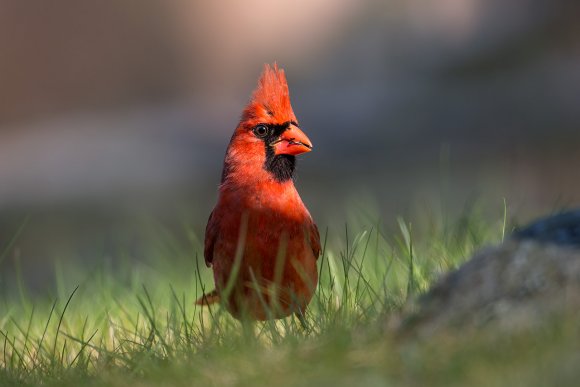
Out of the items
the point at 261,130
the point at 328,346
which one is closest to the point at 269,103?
the point at 261,130

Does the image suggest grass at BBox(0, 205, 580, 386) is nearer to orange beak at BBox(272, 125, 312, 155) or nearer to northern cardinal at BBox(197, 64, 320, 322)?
northern cardinal at BBox(197, 64, 320, 322)

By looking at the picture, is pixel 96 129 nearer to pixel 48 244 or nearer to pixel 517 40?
pixel 48 244

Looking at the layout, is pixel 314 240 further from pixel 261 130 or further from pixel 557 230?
pixel 557 230

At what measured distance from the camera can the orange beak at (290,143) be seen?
3.95 m

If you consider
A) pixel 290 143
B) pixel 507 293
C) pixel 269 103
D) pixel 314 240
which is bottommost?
pixel 314 240

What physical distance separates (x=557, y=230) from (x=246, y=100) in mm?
6222

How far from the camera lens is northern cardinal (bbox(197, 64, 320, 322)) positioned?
3.64m

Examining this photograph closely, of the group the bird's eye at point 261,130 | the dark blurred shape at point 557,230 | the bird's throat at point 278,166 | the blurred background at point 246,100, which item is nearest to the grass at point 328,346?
the dark blurred shape at point 557,230

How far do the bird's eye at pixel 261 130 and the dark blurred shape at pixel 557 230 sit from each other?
1.50 meters

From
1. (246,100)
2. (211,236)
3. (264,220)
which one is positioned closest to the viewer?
(264,220)

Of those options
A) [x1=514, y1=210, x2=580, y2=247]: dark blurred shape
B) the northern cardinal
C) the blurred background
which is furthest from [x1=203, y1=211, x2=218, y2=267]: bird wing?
the blurred background

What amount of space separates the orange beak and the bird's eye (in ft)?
0.19

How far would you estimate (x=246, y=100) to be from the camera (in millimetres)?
8711

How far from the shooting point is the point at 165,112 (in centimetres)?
912
